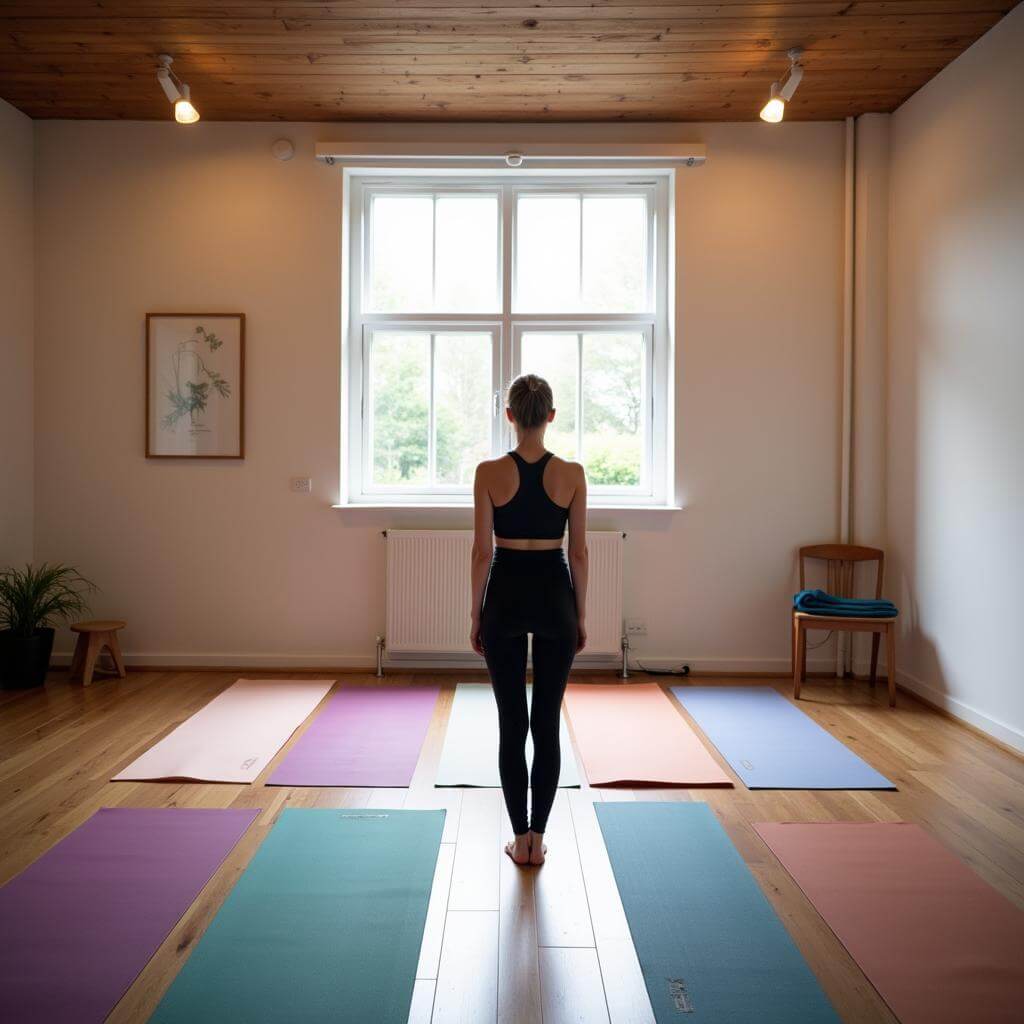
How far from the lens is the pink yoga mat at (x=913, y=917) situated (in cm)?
185

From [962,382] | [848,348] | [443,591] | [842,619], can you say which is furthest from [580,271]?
[842,619]

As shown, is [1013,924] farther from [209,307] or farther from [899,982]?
[209,307]

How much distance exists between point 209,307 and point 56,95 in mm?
1291

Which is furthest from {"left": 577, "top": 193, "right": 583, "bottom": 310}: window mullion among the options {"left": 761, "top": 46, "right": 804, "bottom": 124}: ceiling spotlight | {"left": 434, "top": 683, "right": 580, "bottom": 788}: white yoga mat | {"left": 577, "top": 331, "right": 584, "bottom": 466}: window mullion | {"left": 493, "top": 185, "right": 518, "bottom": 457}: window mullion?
{"left": 434, "top": 683, "right": 580, "bottom": 788}: white yoga mat

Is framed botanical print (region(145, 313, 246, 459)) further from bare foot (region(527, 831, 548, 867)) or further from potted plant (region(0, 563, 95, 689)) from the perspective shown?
bare foot (region(527, 831, 548, 867))

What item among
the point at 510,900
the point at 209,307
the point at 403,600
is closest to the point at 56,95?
the point at 209,307

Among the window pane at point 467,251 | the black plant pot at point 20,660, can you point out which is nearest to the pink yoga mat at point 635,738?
the window pane at point 467,251

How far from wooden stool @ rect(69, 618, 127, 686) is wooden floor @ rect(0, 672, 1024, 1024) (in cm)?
14

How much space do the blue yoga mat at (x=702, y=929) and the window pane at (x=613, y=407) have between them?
256cm

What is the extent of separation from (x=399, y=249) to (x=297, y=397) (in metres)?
1.07

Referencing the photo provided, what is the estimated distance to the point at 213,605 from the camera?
16.4 ft

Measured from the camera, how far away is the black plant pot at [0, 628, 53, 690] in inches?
174

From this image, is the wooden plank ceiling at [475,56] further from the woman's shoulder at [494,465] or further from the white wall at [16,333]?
the woman's shoulder at [494,465]

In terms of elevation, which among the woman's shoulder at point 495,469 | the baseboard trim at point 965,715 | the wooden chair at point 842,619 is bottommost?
the baseboard trim at point 965,715
